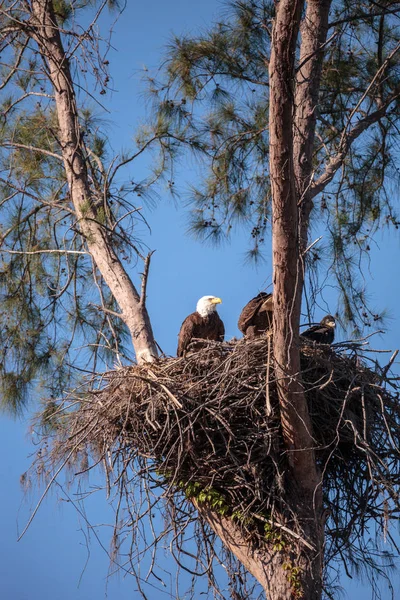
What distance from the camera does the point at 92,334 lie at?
24.0 feet

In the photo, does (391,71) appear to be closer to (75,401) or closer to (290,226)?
(290,226)

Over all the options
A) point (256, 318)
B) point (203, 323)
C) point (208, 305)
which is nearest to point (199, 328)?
point (203, 323)

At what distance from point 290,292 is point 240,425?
778 mm

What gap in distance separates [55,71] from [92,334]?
194cm

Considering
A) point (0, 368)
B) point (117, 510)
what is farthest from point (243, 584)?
point (0, 368)

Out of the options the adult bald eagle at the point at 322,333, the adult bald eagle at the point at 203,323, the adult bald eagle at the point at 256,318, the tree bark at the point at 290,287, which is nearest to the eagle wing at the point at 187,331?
the adult bald eagle at the point at 203,323

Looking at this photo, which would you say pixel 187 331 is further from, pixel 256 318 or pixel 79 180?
pixel 79 180

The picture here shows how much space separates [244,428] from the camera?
4945mm

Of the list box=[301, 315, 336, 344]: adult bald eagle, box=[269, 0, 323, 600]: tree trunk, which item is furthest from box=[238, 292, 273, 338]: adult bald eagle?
box=[269, 0, 323, 600]: tree trunk

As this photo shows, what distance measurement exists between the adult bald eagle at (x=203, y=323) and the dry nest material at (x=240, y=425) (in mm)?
788

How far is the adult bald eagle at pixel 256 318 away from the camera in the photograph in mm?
5809

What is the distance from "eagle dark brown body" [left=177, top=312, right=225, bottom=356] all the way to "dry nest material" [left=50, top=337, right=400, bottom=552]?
0.77 m

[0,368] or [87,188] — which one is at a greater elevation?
[87,188]

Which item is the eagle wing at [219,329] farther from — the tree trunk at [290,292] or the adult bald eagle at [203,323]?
the tree trunk at [290,292]
